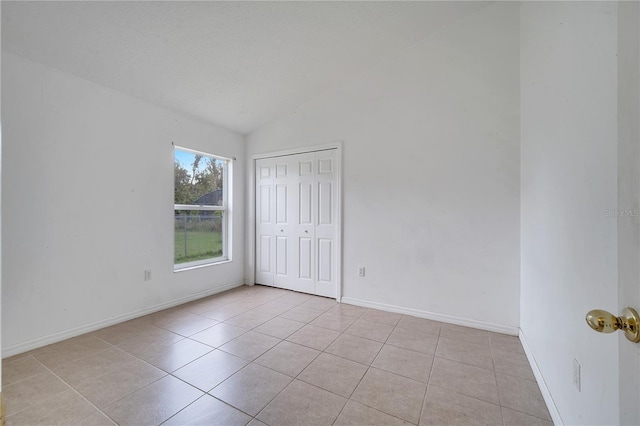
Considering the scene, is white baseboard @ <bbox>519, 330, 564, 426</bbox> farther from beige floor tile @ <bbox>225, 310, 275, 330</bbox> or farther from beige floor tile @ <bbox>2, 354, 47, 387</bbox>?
beige floor tile @ <bbox>2, 354, 47, 387</bbox>

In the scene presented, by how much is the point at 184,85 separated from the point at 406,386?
335cm

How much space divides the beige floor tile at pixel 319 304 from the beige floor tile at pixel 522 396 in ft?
5.99

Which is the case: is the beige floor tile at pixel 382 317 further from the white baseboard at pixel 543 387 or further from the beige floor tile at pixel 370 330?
the white baseboard at pixel 543 387

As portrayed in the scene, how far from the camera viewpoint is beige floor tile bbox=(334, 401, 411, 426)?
165cm

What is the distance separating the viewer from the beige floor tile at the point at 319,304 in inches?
136

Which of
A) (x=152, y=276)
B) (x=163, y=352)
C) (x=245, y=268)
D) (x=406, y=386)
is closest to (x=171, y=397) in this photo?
(x=163, y=352)

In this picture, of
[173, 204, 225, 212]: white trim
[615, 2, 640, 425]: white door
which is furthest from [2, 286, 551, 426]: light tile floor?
[173, 204, 225, 212]: white trim

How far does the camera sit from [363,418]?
1682mm

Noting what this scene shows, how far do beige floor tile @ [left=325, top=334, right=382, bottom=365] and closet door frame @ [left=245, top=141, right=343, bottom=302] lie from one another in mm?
1016

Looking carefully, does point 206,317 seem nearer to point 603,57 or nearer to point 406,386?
point 406,386

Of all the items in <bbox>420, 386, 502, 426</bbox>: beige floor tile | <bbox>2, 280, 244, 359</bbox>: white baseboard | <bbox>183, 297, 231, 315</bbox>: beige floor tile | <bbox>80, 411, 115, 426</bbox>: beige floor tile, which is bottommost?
<bbox>420, 386, 502, 426</bbox>: beige floor tile

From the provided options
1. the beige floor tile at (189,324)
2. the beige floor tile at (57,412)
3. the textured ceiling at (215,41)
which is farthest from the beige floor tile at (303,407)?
the textured ceiling at (215,41)

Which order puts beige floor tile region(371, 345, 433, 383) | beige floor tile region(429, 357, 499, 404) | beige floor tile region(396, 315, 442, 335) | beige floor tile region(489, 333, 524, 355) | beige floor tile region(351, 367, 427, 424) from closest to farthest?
beige floor tile region(351, 367, 427, 424) → beige floor tile region(429, 357, 499, 404) → beige floor tile region(371, 345, 433, 383) → beige floor tile region(489, 333, 524, 355) → beige floor tile region(396, 315, 442, 335)

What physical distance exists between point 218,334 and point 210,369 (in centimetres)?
58
